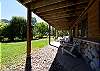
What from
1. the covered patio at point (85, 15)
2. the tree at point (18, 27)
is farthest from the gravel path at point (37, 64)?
the tree at point (18, 27)

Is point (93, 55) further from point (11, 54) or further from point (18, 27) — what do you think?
point (18, 27)

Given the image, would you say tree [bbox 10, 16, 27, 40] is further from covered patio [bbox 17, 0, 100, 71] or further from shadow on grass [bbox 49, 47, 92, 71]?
shadow on grass [bbox 49, 47, 92, 71]

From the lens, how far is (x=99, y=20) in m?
6.10

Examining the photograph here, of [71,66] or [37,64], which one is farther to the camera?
[37,64]

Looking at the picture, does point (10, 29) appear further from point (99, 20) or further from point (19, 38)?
point (99, 20)

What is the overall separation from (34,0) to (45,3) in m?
0.58

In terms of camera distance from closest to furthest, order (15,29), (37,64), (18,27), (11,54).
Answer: (37,64), (11,54), (15,29), (18,27)

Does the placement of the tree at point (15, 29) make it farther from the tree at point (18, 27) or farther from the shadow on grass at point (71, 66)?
the shadow on grass at point (71, 66)

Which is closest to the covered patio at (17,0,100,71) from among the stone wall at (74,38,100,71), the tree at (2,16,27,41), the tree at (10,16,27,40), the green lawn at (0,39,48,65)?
the stone wall at (74,38,100,71)

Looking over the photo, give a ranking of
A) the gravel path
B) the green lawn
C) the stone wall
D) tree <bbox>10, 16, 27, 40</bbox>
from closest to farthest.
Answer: the stone wall, the gravel path, the green lawn, tree <bbox>10, 16, 27, 40</bbox>

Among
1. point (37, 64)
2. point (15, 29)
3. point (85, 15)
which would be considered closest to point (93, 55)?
point (37, 64)

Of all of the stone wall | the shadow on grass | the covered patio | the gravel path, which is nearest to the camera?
the stone wall

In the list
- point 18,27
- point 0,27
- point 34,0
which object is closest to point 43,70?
point 34,0

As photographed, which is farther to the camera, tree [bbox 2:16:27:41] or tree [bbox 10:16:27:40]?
tree [bbox 10:16:27:40]
